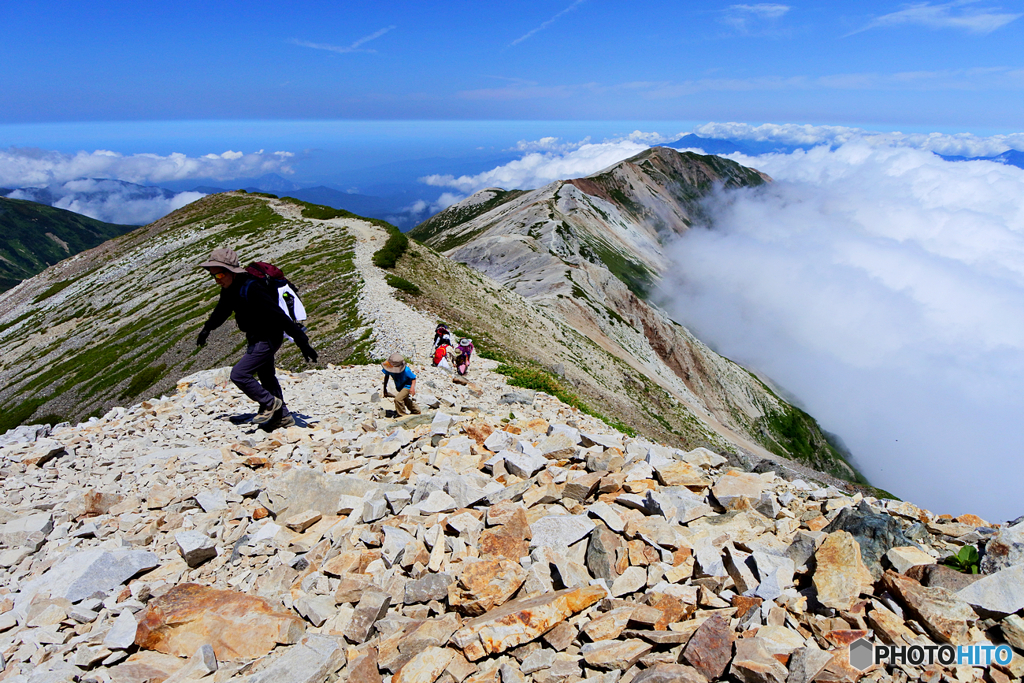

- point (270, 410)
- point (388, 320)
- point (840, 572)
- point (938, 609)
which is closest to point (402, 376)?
point (270, 410)

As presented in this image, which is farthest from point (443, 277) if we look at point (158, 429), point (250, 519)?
point (250, 519)

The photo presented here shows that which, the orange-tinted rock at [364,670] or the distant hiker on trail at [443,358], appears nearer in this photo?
the orange-tinted rock at [364,670]

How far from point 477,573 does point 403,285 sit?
107 ft

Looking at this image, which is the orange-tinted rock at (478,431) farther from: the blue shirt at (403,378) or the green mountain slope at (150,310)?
the green mountain slope at (150,310)

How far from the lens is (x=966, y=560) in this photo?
5.88 meters

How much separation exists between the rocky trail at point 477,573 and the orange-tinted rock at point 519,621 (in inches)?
0.9

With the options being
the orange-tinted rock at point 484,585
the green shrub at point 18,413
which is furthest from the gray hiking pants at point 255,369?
the green shrub at point 18,413

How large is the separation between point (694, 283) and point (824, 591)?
169968 mm

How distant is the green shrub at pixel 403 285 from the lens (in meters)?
36.3

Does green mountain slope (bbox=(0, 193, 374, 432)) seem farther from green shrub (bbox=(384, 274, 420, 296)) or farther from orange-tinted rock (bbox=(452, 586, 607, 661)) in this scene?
orange-tinted rock (bbox=(452, 586, 607, 661))

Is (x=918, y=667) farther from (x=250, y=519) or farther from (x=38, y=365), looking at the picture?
(x=38, y=365)

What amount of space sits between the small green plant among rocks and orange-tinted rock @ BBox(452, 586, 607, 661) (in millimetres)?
4174

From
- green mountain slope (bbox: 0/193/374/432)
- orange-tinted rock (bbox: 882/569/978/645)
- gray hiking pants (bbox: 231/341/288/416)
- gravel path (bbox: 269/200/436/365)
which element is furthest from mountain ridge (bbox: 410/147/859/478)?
orange-tinted rock (bbox: 882/569/978/645)

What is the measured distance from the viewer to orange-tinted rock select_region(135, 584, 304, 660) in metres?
5.53
